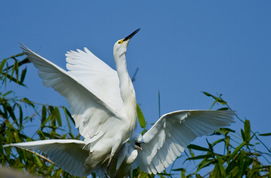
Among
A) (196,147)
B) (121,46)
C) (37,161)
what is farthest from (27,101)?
(196,147)

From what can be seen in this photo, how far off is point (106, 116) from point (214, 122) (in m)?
0.89

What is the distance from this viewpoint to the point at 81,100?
435 cm

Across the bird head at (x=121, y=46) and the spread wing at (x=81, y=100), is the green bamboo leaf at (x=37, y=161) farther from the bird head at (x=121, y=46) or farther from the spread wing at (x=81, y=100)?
the bird head at (x=121, y=46)

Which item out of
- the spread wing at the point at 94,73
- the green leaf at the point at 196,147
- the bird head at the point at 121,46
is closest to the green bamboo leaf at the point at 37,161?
the spread wing at the point at 94,73

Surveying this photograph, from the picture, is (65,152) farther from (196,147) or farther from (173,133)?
(196,147)

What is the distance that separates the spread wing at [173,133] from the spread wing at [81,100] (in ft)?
1.26

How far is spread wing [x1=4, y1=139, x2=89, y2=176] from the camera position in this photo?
427 cm

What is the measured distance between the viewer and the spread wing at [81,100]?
4.07 m

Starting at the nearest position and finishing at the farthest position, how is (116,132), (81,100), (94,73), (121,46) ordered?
(81,100) < (116,132) < (121,46) < (94,73)

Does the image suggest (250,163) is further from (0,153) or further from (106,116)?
(0,153)

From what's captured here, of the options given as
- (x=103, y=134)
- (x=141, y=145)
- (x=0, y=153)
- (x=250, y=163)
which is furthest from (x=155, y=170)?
(x=0, y=153)

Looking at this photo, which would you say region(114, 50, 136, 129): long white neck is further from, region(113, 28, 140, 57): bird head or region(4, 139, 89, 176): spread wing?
region(4, 139, 89, 176): spread wing

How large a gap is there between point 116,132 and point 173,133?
0.52m

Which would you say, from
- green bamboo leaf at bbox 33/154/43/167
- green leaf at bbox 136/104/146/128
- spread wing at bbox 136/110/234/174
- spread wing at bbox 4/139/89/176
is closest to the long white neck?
spread wing at bbox 136/110/234/174
